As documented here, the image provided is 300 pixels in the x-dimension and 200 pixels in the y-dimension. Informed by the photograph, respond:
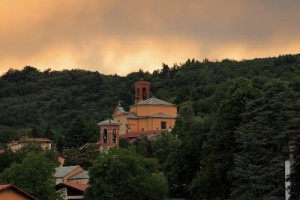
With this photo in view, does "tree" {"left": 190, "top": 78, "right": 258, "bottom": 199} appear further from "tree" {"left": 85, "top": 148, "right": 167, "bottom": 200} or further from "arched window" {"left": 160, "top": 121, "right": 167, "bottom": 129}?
"arched window" {"left": 160, "top": 121, "right": 167, "bottom": 129}

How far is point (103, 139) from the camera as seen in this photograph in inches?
5074

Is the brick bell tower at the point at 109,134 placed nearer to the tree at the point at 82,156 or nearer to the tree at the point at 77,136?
the tree at the point at 82,156

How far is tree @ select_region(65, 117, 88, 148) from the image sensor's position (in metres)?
141

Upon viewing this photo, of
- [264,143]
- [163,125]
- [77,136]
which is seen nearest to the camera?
[264,143]

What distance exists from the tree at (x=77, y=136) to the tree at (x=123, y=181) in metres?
70.0

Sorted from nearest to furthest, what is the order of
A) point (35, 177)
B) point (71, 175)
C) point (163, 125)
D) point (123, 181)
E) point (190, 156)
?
point (123, 181) → point (35, 177) → point (190, 156) → point (71, 175) → point (163, 125)

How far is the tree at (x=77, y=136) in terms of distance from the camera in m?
141

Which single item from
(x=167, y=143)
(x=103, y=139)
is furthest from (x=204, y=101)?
(x=167, y=143)

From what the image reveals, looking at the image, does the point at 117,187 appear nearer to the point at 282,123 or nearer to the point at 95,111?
the point at 282,123

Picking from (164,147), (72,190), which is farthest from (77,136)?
(72,190)

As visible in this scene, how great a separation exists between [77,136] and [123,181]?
241ft

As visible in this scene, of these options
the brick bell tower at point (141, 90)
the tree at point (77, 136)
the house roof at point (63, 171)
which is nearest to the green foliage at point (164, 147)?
the house roof at point (63, 171)

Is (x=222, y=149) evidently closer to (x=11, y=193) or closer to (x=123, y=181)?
(x=123, y=181)

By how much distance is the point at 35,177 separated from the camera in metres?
70.6
